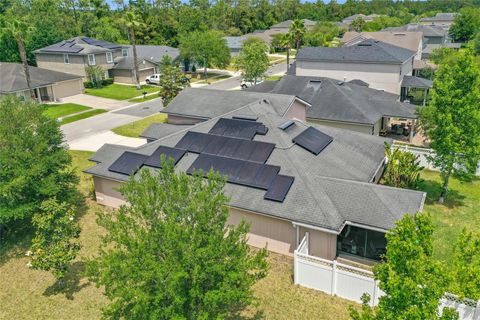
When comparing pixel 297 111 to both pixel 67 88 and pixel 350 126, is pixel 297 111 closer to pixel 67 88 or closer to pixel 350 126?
pixel 350 126

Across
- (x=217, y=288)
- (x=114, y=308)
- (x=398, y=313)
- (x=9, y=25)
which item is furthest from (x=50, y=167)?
(x=9, y=25)

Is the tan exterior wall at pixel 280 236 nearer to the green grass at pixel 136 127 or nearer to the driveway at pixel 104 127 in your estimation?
the driveway at pixel 104 127

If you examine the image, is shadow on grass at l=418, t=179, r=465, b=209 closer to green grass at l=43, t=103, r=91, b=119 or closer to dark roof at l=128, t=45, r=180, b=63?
green grass at l=43, t=103, r=91, b=119

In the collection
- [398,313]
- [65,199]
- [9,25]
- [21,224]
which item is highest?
[9,25]

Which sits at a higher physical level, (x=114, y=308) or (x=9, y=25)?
(x=9, y=25)

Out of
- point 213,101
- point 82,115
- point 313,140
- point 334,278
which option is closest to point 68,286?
point 334,278

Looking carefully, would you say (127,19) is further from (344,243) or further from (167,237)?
(167,237)

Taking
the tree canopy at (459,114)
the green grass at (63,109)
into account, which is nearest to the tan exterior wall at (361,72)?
the tree canopy at (459,114)

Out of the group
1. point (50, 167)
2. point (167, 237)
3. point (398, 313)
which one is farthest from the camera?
point (50, 167)

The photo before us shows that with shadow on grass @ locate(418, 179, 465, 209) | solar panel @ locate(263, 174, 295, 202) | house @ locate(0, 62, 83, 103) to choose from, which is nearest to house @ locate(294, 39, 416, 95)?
shadow on grass @ locate(418, 179, 465, 209)
